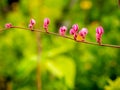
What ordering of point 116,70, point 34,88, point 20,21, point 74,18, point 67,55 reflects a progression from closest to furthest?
point 116,70 < point 34,88 < point 67,55 < point 20,21 < point 74,18

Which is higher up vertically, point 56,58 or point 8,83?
point 56,58

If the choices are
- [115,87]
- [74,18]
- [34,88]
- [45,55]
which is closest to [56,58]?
[45,55]

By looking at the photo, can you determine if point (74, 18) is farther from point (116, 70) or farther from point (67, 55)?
point (116, 70)

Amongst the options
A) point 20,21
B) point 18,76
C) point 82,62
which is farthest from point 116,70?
point 20,21

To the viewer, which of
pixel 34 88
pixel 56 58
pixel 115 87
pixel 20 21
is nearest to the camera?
pixel 115 87

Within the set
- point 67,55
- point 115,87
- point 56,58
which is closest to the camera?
point 115,87

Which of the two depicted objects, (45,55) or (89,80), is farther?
(45,55)

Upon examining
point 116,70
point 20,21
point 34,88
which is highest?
point 20,21

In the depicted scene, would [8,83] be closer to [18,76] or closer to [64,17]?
[18,76]

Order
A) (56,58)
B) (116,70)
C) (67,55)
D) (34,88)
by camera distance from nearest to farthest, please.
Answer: (116,70) < (34,88) < (56,58) < (67,55)
